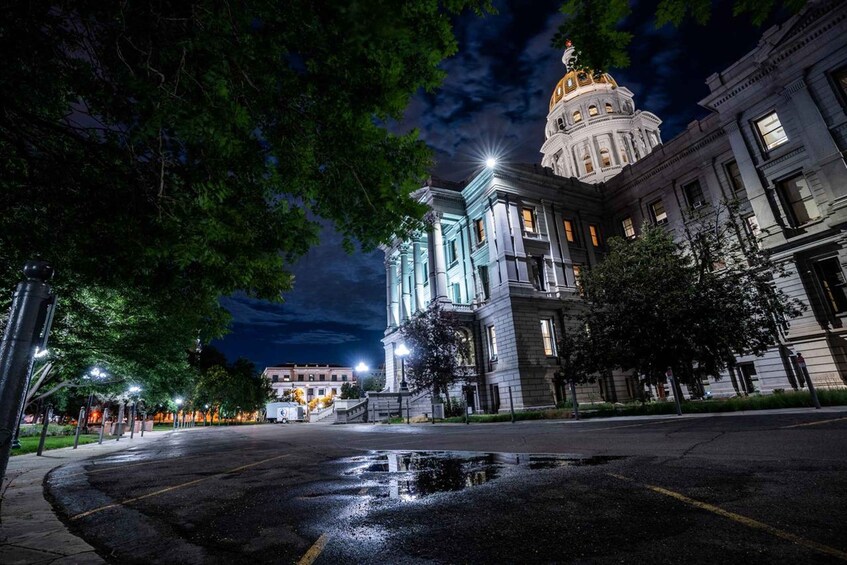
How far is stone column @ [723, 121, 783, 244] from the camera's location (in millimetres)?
23844

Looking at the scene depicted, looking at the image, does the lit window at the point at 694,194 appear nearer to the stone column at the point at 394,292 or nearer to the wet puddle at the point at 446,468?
the stone column at the point at 394,292

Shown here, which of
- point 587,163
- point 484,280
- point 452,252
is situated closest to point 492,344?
point 484,280

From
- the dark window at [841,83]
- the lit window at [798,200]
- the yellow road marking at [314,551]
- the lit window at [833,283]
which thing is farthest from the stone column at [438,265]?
the yellow road marking at [314,551]

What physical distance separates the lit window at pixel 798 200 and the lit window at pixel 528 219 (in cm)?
1709

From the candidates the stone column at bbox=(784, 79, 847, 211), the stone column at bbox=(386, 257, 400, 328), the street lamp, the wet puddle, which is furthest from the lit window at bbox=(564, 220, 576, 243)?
the wet puddle

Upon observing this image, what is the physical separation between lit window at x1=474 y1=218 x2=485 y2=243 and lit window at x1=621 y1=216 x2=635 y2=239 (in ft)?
45.0

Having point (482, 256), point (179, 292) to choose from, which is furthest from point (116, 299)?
point (482, 256)

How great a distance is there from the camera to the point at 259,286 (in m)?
7.22

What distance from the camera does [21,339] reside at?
4.00 m

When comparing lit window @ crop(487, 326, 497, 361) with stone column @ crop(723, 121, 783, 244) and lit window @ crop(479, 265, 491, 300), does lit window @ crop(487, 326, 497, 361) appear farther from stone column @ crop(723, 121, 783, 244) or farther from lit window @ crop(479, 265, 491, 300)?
stone column @ crop(723, 121, 783, 244)

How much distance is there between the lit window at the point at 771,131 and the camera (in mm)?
24438

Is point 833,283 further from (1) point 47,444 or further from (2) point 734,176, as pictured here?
(1) point 47,444

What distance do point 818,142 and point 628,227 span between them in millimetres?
16633

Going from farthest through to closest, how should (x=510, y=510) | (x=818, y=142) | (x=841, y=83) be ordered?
1. (x=818, y=142)
2. (x=841, y=83)
3. (x=510, y=510)
